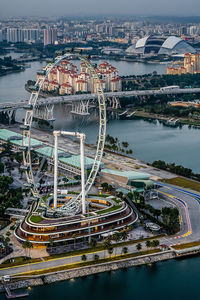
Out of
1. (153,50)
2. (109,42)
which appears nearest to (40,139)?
(153,50)

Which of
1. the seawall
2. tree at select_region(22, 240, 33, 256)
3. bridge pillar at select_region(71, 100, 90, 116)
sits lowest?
the seawall

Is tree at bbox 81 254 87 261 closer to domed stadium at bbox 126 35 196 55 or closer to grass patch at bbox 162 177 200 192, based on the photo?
grass patch at bbox 162 177 200 192

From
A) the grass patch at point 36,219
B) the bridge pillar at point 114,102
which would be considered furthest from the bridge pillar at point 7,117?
the grass patch at point 36,219

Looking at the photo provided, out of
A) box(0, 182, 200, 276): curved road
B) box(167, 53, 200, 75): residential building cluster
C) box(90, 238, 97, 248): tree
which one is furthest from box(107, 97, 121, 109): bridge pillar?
box(90, 238, 97, 248): tree

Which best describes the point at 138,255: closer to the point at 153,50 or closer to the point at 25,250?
the point at 25,250

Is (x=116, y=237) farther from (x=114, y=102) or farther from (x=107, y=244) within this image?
(x=114, y=102)

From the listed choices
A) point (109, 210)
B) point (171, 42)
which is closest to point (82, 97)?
point (109, 210)

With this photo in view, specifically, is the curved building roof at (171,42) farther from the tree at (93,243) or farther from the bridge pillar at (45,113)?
the tree at (93,243)
